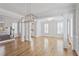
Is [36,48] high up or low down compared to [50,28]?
down

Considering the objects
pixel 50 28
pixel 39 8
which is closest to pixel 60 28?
pixel 50 28

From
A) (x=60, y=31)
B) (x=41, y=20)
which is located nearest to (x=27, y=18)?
(x=41, y=20)

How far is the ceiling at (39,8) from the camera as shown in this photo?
2.58 meters

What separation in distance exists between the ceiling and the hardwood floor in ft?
1.95

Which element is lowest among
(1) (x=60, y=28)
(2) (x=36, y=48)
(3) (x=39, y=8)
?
(2) (x=36, y=48)

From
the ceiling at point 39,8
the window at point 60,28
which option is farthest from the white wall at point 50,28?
the ceiling at point 39,8

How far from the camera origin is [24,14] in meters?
2.62

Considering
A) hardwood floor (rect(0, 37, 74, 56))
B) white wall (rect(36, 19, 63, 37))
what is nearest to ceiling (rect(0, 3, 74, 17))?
white wall (rect(36, 19, 63, 37))

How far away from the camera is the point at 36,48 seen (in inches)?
104

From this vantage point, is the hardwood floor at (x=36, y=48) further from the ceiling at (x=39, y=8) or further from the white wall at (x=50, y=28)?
the ceiling at (x=39, y=8)

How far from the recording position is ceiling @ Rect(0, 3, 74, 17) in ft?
8.46

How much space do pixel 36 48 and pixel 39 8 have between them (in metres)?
0.88

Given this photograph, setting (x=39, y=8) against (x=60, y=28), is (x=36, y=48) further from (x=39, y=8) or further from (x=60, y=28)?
(x=39, y=8)

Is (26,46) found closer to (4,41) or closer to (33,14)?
(4,41)
